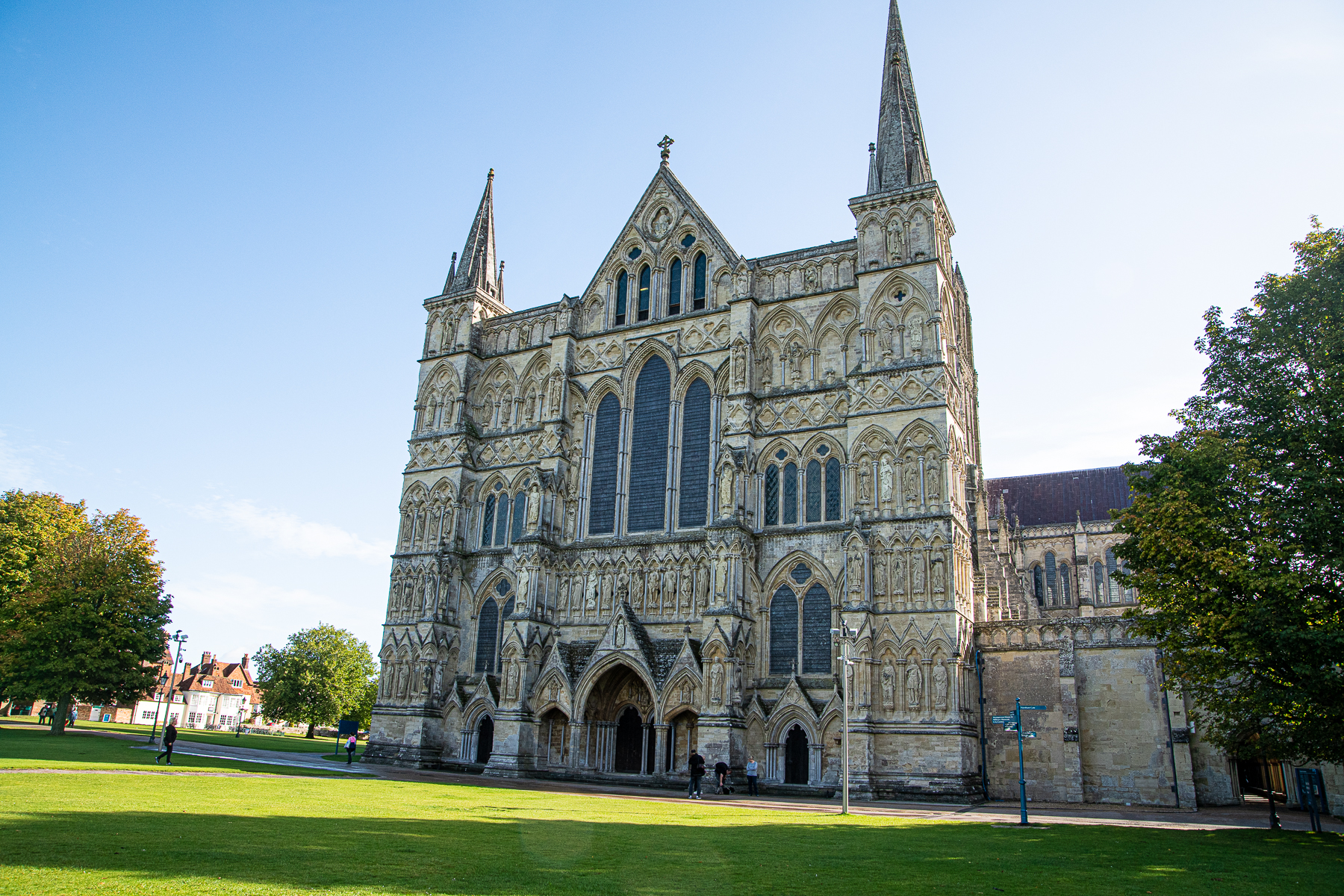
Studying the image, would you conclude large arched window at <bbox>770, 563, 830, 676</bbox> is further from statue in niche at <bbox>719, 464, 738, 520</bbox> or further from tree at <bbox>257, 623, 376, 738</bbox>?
tree at <bbox>257, 623, 376, 738</bbox>

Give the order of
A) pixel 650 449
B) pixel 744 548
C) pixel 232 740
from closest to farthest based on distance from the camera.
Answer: pixel 744 548
pixel 650 449
pixel 232 740

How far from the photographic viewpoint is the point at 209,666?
103938 mm

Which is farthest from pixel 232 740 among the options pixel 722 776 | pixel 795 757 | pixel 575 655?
pixel 795 757

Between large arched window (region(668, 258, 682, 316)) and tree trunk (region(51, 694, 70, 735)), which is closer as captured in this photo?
large arched window (region(668, 258, 682, 316))

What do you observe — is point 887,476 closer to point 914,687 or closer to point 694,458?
point 914,687

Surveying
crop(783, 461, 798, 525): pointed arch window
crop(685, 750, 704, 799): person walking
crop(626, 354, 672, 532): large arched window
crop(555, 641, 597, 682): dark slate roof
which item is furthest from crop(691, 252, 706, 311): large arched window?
crop(685, 750, 704, 799): person walking

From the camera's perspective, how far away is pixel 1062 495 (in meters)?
58.8

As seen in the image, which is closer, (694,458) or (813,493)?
(813,493)

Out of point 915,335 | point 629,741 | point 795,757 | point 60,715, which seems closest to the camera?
point 795,757

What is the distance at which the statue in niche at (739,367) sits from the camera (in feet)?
114

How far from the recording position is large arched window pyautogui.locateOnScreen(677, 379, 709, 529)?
3491 centimetres

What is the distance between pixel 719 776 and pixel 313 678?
54.2 metres

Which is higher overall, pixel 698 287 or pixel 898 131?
pixel 898 131

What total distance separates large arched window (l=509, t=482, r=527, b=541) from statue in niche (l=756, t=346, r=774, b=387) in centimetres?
1123
